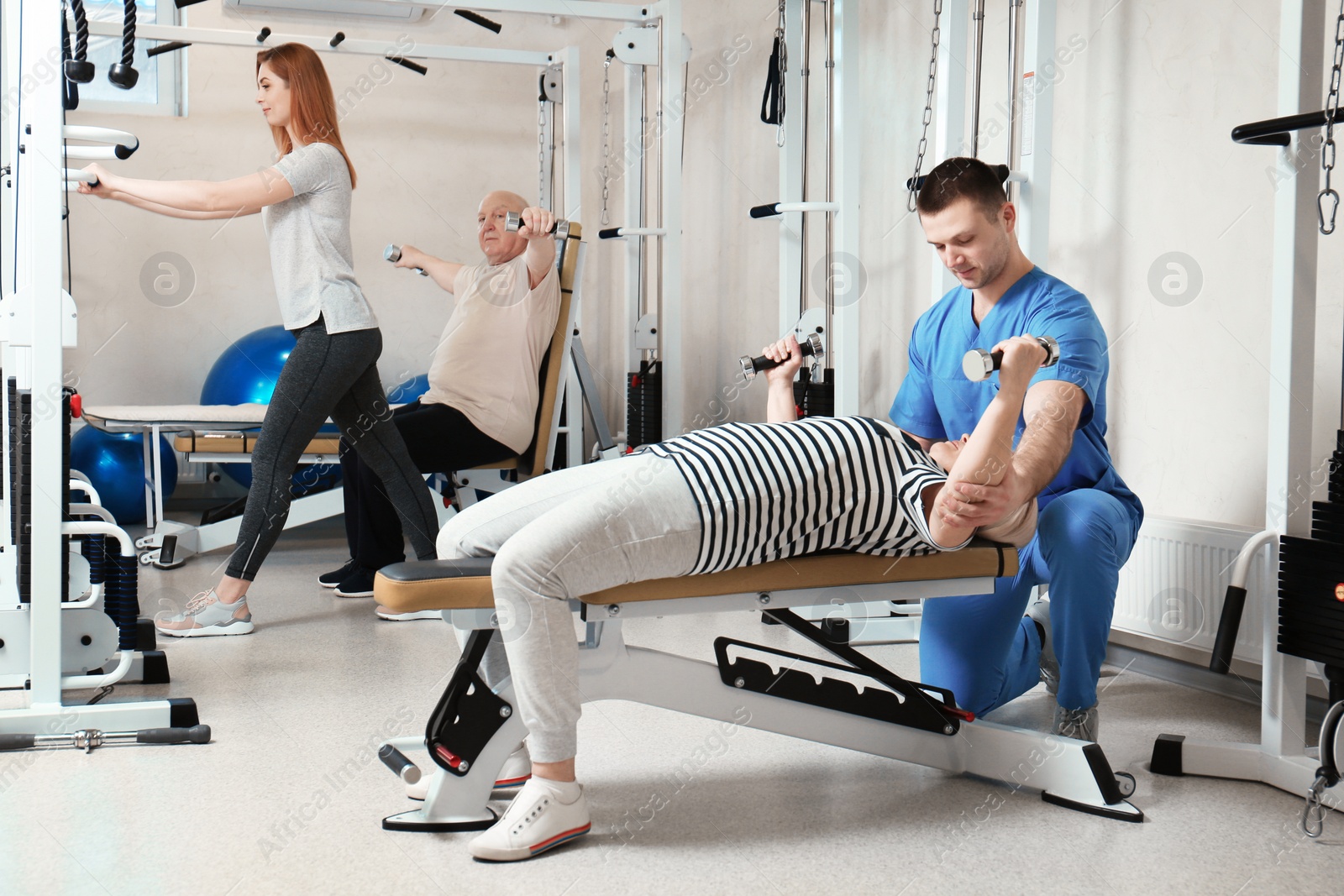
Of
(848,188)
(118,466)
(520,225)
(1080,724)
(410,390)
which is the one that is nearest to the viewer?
(1080,724)

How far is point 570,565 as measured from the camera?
1487 millimetres

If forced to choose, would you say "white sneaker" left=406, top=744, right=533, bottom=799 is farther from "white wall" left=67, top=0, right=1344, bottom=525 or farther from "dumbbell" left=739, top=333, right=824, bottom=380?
"white wall" left=67, top=0, right=1344, bottom=525

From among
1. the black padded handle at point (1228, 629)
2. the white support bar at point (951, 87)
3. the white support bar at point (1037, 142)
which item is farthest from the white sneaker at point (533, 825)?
the white support bar at point (1037, 142)

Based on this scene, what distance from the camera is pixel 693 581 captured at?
62.6 inches

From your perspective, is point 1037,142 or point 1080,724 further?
point 1037,142

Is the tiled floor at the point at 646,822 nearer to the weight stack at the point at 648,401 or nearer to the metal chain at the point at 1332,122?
the metal chain at the point at 1332,122

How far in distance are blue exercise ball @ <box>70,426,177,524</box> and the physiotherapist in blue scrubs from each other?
345 cm

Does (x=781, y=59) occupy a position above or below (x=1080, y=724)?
above

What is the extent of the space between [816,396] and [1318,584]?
1.67m

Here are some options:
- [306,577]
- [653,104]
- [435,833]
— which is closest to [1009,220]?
[435,833]

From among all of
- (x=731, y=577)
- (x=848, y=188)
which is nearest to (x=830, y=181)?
(x=848, y=188)

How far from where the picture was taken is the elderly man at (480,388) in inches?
130

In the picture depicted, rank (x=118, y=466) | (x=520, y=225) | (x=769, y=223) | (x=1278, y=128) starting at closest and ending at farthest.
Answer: (x=1278, y=128)
(x=520, y=225)
(x=769, y=223)
(x=118, y=466)

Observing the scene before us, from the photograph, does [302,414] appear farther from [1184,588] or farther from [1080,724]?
[1184,588]
